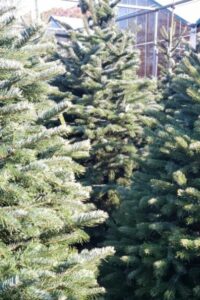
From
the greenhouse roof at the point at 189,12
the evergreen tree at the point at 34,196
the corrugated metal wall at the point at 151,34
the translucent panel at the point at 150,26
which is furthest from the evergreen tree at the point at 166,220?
the translucent panel at the point at 150,26

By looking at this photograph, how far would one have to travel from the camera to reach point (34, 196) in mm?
3107

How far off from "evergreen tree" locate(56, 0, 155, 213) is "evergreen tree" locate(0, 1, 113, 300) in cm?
292

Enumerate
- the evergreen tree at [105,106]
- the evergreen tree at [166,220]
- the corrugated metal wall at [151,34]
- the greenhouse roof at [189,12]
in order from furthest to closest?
the corrugated metal wall at [151,34] < the greenhouse roof at [189,12] < the evergreen tree at [105,106] < the evergreen tree at [166,220]

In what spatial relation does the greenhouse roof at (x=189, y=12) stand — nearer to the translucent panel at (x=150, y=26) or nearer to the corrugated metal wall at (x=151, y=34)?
the corrugated metal wall at (x=151, y=34)

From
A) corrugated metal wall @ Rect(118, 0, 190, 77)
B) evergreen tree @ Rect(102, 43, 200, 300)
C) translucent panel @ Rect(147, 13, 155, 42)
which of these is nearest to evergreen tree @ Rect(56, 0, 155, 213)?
evergreen tree @ Rect(102, 43, 200, 300)

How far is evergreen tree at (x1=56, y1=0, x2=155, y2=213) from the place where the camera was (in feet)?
20.7

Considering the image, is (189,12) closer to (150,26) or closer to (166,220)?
(150,26)

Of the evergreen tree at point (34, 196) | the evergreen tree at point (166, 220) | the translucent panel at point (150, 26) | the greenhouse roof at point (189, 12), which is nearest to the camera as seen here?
the evergreen tree at point (34, 196)

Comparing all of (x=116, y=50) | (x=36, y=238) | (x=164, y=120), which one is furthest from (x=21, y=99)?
(x=116, y=50)

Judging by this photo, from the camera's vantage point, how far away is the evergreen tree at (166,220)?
3.83 m

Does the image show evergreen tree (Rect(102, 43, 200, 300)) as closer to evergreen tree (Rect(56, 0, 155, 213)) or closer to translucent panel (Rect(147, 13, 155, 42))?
evergreen tree (Rect(56, 0, 155, 213))

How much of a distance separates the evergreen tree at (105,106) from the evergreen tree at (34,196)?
2923 mm

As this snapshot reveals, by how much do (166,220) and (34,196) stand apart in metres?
1.65

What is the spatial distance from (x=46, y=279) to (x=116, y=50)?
489 cm
